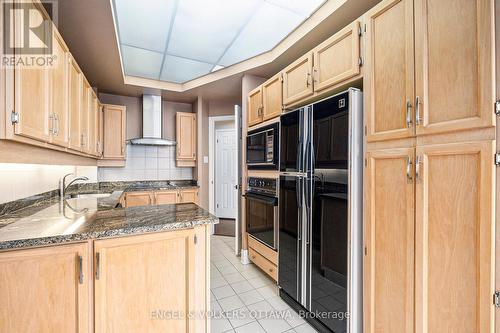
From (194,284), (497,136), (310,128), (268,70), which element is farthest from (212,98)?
(497,136)

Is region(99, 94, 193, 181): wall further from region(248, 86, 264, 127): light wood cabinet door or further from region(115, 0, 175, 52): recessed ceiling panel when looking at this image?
region(248, 86, 264, 127): light wood cabinet door

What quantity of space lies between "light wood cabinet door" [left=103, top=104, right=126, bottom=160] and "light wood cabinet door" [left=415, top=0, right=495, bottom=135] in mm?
4012

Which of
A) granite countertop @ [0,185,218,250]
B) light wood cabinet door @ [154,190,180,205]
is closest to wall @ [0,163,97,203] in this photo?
granite countertop @ [0,185,218,250]

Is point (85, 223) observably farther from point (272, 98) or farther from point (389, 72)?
point (272, 98)

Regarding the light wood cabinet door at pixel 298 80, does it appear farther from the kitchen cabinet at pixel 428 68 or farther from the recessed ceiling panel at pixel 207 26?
the recessed ceiling panel at pixel 207 26

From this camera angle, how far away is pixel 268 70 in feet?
9.96

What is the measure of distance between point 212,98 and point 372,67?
3359 mm

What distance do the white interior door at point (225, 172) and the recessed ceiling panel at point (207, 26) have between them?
2.32m

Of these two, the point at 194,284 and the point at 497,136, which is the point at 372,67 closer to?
the point at 497,136

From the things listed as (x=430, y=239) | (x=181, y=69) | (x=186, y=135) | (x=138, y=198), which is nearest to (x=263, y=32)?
(x=181, y=69)

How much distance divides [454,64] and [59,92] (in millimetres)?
2368

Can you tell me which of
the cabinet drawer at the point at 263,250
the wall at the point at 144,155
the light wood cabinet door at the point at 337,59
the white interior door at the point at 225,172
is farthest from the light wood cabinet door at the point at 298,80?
the white interior door at the point at 225,172

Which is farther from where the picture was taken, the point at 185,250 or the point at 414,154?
the point at 185,250

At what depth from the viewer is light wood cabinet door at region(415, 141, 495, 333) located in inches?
37.2
